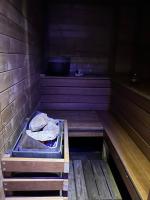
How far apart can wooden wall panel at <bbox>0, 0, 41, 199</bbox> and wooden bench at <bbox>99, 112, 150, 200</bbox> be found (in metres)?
1.01

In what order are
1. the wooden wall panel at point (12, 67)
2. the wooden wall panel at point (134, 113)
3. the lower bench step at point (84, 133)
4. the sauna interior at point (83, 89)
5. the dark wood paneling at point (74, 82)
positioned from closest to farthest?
the wooden wall panel at point (12, 67), the sauna interior at point (83, 89), the wooden wall panel at point (134, 113), the lower bench step at point (84, 133), the dark wood paneling at point (74, 82)

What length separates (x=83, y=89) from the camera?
3.46 meters

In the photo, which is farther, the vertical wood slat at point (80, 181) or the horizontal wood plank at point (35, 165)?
the vertical wood slat at point (80, 181)

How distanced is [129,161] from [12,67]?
51.5 inches

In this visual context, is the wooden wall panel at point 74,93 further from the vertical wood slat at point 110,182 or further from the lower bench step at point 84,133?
the vertical wood slat at point 110,182

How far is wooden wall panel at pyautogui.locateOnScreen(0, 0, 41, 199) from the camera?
55.3 inches

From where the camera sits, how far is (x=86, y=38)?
385 cm

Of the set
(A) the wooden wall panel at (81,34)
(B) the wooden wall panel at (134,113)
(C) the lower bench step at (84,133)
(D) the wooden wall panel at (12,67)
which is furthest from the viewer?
(A) the wooden wall panel at (81,34)

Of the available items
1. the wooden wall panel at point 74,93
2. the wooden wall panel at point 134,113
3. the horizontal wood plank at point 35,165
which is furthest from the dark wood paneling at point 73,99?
the horizontal wood plank at point 35,165

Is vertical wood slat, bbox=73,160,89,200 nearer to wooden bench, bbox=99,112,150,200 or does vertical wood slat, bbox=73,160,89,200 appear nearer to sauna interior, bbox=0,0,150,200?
sauna interior, bbox=0,0,150,200

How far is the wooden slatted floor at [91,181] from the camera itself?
6.72 ft

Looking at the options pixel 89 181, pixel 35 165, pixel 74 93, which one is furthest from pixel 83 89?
pixel 35 165

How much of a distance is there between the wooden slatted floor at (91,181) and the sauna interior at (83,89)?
0.01 metres

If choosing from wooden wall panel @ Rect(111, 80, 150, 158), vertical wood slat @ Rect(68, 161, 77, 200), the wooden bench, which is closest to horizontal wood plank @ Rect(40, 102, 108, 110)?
wooden wall panel @ Rect(111, 80, 150, 158)
